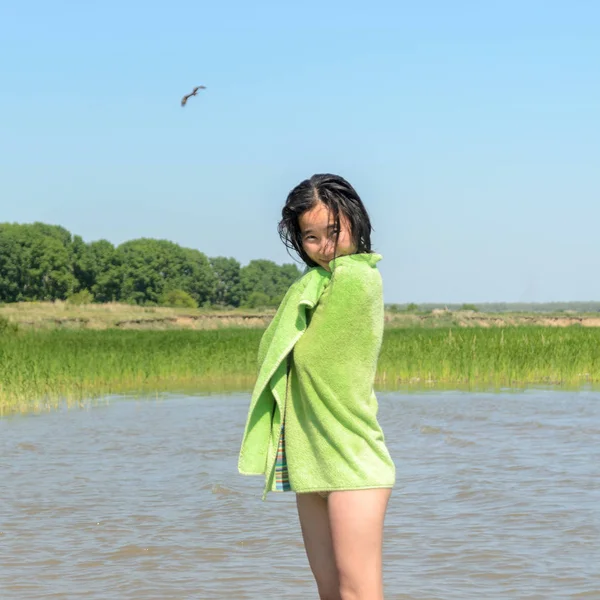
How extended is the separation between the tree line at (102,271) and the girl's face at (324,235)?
87.0m

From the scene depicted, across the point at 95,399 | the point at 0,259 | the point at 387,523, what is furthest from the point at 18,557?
the point at 0,259

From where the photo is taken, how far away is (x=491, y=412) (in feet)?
47.3

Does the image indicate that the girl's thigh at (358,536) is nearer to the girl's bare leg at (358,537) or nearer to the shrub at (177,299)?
the girl's bare leg at (358,537)

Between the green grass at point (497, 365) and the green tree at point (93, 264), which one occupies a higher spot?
the green tree at point (93, 264)

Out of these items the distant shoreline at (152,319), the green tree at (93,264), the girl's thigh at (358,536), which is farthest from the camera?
the green tree at (93,264)

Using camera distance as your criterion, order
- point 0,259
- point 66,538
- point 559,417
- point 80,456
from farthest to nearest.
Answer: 1. point 0,259
2. point 559,417
3. point 80,456
4. point 66,538

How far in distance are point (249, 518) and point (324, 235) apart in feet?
15.2

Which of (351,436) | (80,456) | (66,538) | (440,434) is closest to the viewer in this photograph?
(351,436)

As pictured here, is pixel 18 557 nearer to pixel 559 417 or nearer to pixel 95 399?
pixel 559 417

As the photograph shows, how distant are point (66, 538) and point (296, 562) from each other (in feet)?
5.29

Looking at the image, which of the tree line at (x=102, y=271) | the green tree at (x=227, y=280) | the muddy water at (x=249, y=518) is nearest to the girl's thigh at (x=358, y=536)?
the muddy water at (x=249, y=518)

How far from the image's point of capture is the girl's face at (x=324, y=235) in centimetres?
275

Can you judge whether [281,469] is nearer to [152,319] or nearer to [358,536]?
[358,536]

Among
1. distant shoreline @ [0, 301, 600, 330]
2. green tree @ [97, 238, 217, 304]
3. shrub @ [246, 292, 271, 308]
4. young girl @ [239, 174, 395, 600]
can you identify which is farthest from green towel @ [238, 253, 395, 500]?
shrub @ [246, 292, 271, 308]
